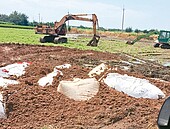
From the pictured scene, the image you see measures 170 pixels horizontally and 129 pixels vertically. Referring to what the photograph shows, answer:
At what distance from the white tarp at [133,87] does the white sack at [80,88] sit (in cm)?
57

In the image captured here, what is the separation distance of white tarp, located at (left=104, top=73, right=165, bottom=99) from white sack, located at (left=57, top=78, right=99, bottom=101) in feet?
1.86

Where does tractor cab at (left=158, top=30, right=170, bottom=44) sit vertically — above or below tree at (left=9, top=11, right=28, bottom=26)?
below

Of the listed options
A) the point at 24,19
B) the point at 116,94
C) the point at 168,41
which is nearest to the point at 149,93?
the point at 116,94

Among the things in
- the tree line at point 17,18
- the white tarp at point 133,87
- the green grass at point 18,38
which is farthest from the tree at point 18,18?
the white tarp at point 133,87

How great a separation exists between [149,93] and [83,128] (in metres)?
2.88

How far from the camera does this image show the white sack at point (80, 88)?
7.01 metres

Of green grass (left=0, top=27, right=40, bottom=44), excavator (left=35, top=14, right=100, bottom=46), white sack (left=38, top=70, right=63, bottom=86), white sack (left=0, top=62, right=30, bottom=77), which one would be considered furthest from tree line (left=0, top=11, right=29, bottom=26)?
white sack (left=38, top=70, right=63, bottom=86)

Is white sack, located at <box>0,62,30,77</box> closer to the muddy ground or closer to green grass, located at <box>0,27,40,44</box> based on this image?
the muddy ground

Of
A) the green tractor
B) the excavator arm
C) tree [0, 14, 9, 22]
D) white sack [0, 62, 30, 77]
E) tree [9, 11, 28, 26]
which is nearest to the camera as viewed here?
white sack [0, 62, 30, 77]

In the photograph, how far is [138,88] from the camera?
304 inches

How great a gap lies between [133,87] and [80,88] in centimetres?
142

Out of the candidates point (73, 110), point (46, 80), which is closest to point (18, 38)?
point (46, 80)

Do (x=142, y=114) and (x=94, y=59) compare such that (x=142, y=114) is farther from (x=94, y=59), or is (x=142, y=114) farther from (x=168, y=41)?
(x=168, y=41)

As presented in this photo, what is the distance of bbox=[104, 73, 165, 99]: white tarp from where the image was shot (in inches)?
300
